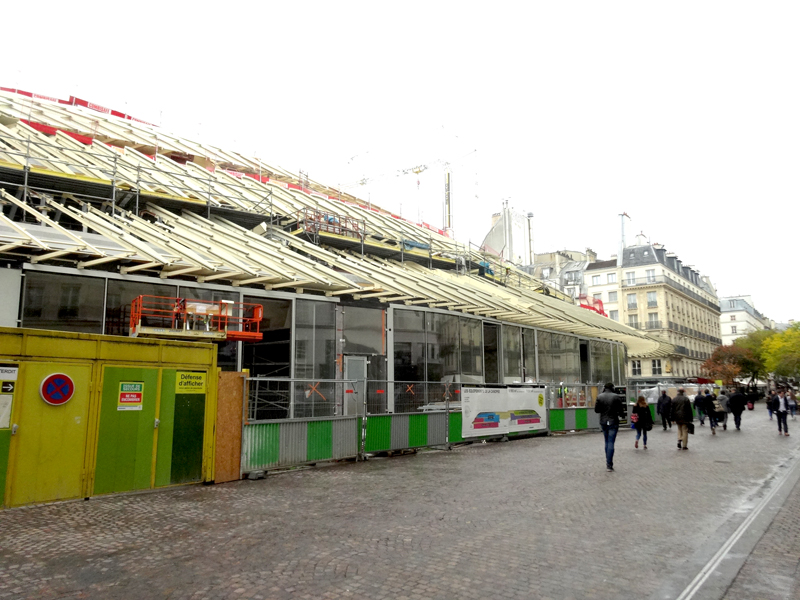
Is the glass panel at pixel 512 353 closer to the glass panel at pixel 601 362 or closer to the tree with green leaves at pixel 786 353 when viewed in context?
the glass panel at pixel 601 362

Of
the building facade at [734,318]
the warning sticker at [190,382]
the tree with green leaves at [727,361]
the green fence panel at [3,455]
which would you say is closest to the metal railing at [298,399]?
the warning sticker at [190,382]

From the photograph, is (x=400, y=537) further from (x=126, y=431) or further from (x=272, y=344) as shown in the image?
(x=272, y=344)

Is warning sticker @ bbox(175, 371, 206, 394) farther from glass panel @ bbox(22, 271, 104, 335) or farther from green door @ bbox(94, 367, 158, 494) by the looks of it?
glass panel @ bbox(22, 271, 104, 335)

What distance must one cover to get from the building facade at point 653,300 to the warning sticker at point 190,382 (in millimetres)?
65449

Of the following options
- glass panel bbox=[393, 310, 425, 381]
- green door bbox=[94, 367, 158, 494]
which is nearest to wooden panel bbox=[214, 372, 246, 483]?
green door bbox=[94, 367, 158, 494]

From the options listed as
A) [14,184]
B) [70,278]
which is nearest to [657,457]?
[70,278]

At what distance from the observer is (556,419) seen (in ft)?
67.9

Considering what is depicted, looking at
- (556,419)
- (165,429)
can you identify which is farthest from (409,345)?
(165,429)

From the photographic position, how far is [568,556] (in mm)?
5906

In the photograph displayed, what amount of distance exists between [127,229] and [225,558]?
1278 cm

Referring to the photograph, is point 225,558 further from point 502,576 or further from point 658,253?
point 658,253

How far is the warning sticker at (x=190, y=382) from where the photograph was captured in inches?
407

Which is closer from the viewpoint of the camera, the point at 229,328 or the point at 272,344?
the point at 229,328

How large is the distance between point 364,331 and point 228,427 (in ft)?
31.5
